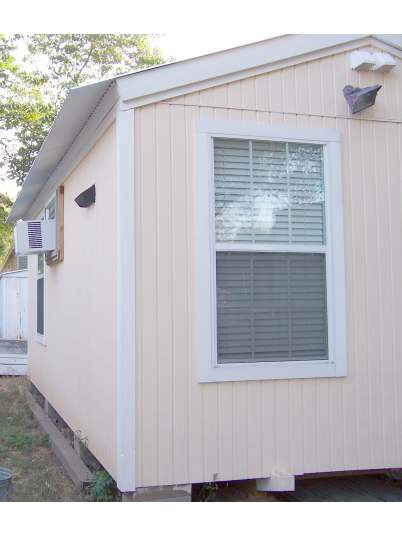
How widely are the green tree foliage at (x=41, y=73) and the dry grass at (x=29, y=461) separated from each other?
400 inches

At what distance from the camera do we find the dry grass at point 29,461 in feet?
15.2

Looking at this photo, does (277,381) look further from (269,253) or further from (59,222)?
(59,222)

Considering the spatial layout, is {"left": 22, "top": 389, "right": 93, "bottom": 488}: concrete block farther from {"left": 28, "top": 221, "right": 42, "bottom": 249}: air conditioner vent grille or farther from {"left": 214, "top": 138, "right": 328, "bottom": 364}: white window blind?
{"left": 28, "top": 221, "right": 42, "bottom": 249}: air conditioner vent grille

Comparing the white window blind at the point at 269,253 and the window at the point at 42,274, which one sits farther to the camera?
the window at the point at 42,274

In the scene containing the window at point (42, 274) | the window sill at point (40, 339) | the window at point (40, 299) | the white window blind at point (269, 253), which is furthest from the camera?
the window at point (40, 299)

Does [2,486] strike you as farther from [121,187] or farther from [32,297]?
[32,297]

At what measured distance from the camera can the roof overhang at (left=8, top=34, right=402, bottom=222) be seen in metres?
4.04

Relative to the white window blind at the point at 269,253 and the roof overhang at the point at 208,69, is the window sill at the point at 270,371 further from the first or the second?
the roof overhang at the point at 208,69

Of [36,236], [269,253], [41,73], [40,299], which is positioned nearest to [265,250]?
[269,253]

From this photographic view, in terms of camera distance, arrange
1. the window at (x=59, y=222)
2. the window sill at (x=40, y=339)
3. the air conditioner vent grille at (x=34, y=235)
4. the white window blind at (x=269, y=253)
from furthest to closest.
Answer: the window sill at (x=40, y=339) → the air conditioner vent grille at (x=34, y=235) → the window at (x=59, y=222) → the white window blind at (x=269, y=253)

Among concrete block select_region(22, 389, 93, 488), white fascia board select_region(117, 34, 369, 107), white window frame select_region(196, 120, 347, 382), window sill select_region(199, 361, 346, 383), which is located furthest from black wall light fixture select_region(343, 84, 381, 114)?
concrete block select_region(22, 389, 93, 488)

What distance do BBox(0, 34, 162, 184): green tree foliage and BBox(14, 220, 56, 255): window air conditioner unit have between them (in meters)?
9.69

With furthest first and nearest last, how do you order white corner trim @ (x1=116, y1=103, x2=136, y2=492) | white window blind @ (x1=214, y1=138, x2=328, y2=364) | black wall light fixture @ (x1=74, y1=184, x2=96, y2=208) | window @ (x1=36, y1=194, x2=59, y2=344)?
window @ (x1=36, y1=194, x2=59, y2=344), black wall light fixture @ (x1=74, y1=184, x2=96, y2=208), white window blind @ (x1=214, y1=138, x2=328, y2=364), white corner trim @ (x1=116, y1=103, x2=136, y2=492)

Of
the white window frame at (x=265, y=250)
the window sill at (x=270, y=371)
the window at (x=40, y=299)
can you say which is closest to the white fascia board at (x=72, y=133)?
the white window frame at (x=265, y=250)
